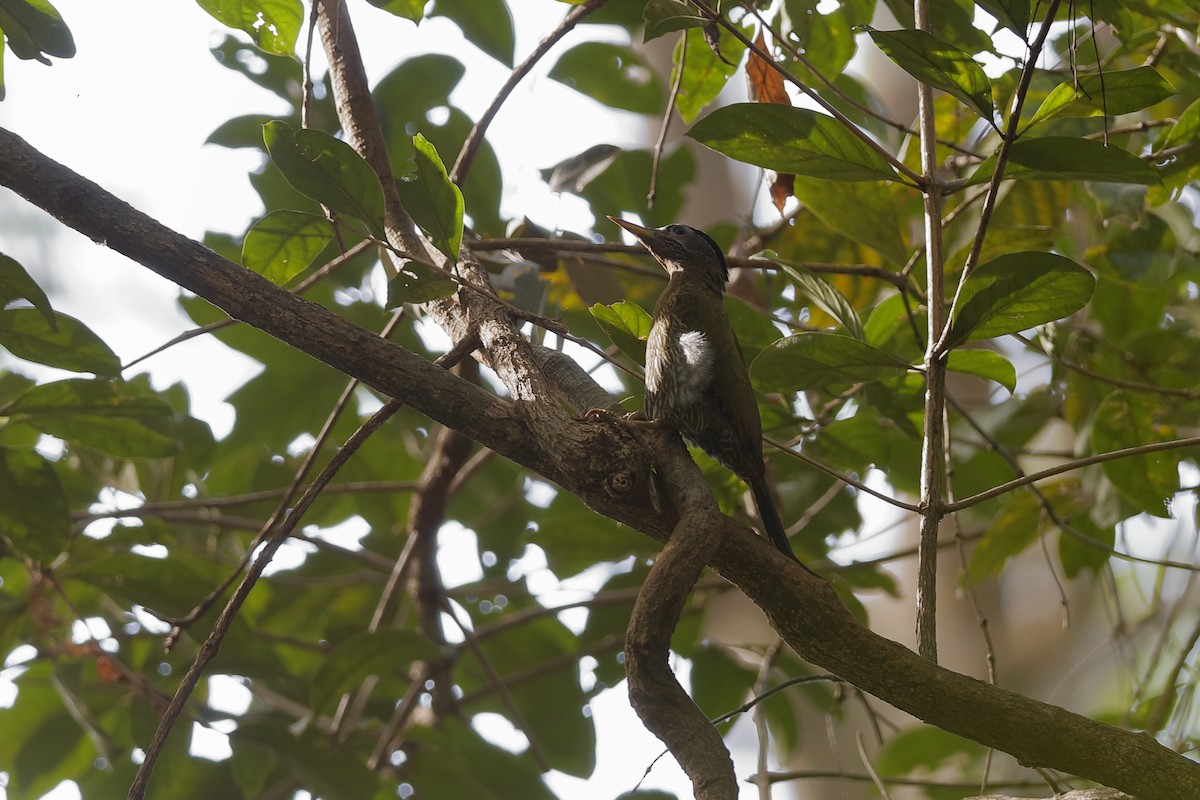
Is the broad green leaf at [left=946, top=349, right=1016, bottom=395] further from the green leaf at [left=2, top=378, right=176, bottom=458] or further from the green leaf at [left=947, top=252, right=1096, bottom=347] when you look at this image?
the green leaf at [left=2, top=378, right=176, bottom=458]

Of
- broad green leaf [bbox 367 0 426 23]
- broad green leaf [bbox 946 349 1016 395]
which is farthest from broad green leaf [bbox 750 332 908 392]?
broad green leaf [bbox 367 0 426 23]

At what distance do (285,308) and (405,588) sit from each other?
1947 millimetres

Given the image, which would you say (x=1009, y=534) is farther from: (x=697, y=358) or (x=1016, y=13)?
(x=1016, y=13)

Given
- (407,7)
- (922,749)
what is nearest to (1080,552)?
(922,749)

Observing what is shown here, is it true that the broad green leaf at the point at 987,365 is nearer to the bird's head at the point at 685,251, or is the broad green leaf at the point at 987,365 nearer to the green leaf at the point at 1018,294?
the green leaf at the point at 1018,294

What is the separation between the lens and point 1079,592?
5.00 m

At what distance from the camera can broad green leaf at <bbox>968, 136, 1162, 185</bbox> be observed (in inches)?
58.9

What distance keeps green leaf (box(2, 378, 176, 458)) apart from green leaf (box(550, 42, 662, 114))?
151 centimetres

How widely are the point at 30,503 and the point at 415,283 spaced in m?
1.11

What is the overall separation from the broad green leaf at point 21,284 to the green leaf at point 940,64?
141cm

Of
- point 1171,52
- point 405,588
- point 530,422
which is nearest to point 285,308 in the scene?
point 530,422

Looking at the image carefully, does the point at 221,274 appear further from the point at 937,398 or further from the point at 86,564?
the point at 86,564

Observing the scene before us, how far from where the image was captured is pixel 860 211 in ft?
7.00

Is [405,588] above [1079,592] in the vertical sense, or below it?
below
